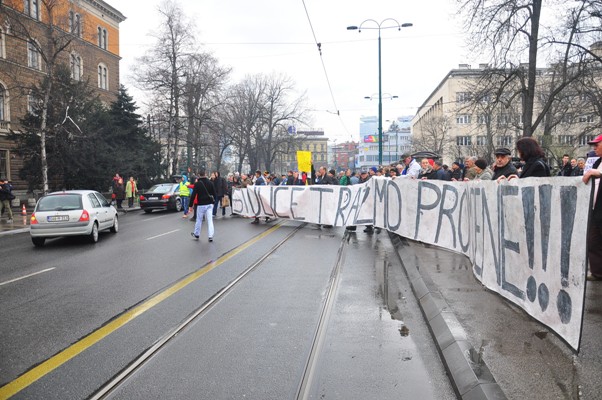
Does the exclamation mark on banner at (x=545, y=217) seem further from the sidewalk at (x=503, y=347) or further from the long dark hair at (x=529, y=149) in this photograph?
the long dark hair at (x=529, y=149)

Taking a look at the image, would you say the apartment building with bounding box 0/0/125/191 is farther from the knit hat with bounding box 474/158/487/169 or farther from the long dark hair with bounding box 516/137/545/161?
the long dark hair with bounding box 516/137/545/161

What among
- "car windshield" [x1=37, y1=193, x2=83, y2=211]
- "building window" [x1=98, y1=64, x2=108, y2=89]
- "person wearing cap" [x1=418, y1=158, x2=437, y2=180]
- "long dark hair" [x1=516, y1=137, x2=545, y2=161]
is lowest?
"car windshield" [x1=37, y1=193, x2=83, y2=211]

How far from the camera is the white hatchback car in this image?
12.3m

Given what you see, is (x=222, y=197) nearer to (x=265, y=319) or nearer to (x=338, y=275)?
(x=338, y=275)

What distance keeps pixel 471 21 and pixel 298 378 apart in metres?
19.5

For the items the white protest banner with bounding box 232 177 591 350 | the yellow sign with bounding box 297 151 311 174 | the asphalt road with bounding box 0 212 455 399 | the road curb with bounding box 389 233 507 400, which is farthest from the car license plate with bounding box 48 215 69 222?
the yellow sign with bounding box 297 151 311 174

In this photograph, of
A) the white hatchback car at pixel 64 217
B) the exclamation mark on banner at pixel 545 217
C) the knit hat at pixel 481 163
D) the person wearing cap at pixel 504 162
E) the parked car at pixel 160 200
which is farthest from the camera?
the parked car at pixel 160 200

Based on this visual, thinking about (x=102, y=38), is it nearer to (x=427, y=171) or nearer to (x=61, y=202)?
(x=61, y=202)

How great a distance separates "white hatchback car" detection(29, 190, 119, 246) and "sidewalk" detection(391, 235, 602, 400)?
928cm

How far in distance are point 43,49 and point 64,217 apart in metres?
29.4

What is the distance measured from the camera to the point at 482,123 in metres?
41.8

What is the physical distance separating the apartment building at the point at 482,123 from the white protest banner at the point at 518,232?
42.5 ft

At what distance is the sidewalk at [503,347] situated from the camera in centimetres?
344

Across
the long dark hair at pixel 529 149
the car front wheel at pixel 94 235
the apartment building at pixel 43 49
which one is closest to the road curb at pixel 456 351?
the long dark hair at pixel 529 149
